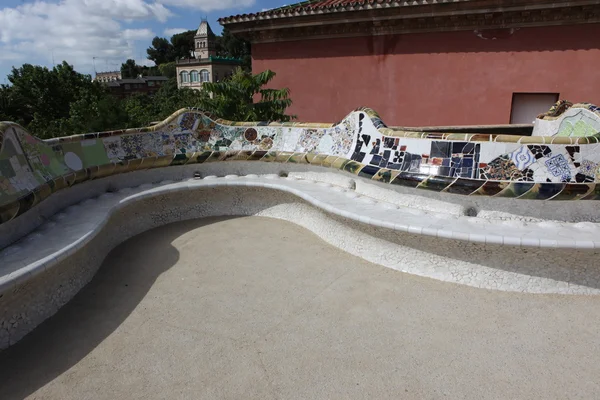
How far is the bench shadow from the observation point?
292 centimetres

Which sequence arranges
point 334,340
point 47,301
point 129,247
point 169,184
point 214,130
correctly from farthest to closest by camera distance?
point 214,130, point 169,184, point 129,247, point 47,301, point 334,340

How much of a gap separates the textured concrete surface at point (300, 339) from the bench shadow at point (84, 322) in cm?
1

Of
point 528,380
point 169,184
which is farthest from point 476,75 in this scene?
point 528,380

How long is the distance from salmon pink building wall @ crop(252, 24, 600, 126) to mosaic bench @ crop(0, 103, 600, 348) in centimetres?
318

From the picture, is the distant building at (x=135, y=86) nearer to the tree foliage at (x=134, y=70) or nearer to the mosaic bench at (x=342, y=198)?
the tree foliage at (x=134, y=70)

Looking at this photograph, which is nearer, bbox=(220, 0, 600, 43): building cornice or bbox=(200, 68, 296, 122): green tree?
bbox=(220, 0, 600, 43): building cornice

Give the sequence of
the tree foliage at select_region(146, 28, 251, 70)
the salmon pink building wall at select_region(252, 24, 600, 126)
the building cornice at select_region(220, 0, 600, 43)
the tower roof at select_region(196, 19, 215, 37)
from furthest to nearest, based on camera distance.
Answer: the tree foliage at select_region(146, 28, 251, 70), the tower roof at select_region(196, 19, 215, 37), the salmon pink building wall at select_region(252, 24, 600, 126), the building cornice at select_region(220, 0, 600, 43)

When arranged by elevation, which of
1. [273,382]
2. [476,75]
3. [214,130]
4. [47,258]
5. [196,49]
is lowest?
[273,382]

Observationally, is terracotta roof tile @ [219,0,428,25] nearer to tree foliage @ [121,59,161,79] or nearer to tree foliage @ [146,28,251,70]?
tree foliage @ [146,28,251,70]

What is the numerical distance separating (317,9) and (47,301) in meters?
8.53

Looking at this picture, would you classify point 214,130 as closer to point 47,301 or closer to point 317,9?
point 47,301

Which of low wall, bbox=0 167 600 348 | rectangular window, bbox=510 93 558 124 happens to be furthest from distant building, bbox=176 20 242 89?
low wall, bbox=0 167 600 348

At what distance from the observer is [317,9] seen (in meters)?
9.65

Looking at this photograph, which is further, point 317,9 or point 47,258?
point 317,9
